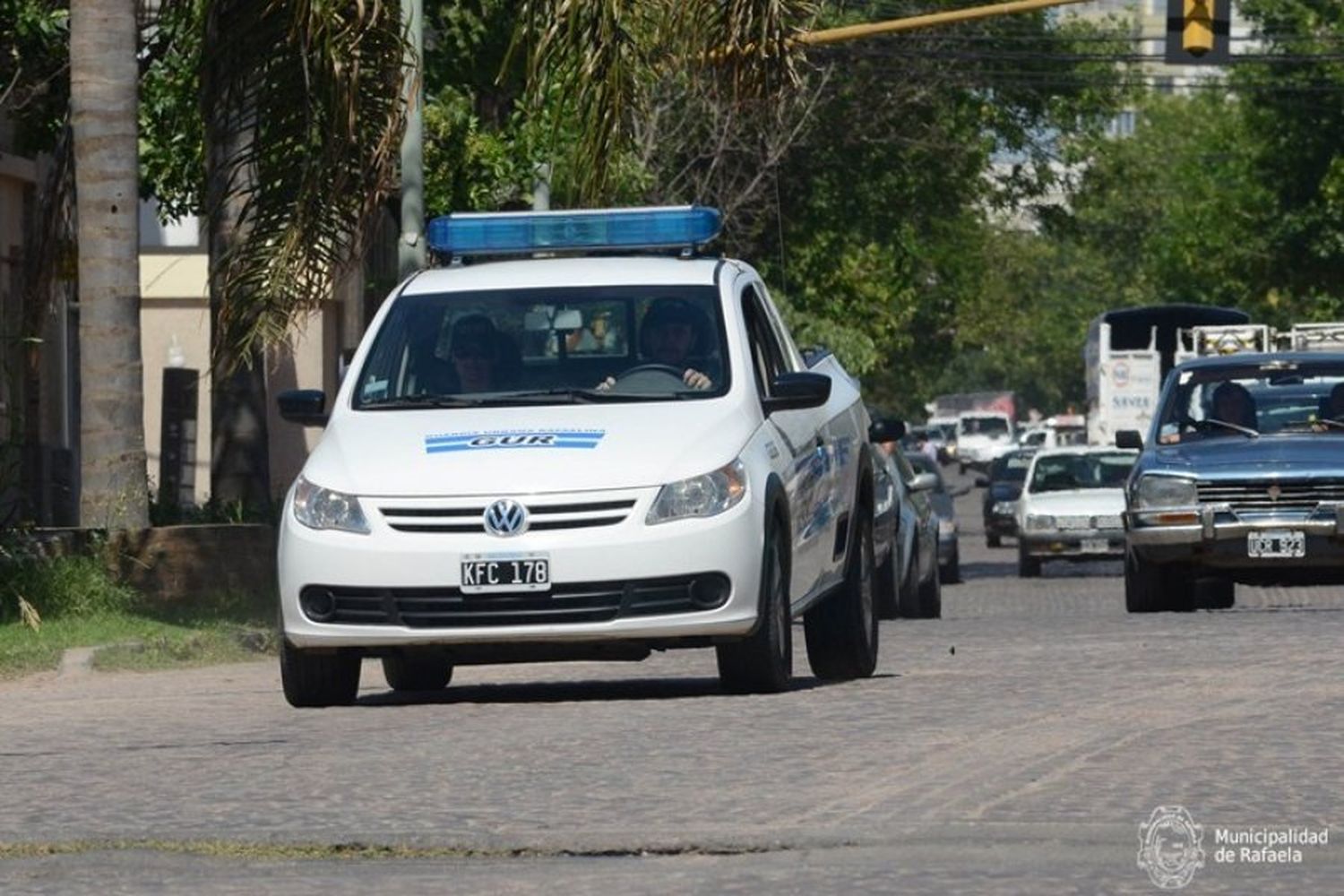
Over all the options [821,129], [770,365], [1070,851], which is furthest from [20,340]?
[821,129]

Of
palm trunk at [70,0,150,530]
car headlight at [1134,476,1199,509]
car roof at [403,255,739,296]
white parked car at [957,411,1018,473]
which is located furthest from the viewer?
white parked car at [957,411,1018,473]

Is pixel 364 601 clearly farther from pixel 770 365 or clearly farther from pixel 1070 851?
pixel 1070 851

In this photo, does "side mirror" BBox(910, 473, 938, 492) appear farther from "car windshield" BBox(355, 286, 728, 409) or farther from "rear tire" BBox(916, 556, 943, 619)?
"car windshield" BBox(355, 286, 728, 409)

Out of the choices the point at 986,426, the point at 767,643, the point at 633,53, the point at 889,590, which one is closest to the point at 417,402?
the point at 767,643

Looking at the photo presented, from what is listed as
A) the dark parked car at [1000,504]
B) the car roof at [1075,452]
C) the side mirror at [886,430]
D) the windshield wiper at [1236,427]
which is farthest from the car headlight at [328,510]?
the dark parked car at [1000,504]

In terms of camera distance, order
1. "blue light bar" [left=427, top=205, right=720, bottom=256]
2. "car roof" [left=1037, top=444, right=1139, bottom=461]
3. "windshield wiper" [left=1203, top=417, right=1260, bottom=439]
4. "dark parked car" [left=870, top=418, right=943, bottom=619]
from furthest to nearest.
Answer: "car roof" [left=1037, top=444, right=1139, bottom=461], "dark parked car" [left=870, top=418, right=943, bottom=619], "windshield wiper" [left=1203, top=417, right=1260, bottom=439], "blue light bar" [left=427, top=205, right=720, bottom=256]

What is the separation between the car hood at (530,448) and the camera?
12570 mm

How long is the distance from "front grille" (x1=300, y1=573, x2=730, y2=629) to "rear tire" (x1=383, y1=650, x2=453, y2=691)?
4.79ft

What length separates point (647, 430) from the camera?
42.3 ft

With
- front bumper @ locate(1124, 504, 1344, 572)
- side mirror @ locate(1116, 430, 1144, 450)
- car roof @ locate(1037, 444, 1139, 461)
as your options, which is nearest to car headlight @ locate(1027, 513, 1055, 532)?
car roof @ locate(1037, 444, 1139, 461)

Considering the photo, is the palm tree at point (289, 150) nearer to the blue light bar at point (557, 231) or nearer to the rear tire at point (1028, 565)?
the blue light bar at point (557, 231)

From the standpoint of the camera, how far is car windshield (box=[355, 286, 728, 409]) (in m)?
13.6

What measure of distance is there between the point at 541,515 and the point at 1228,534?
385 inches

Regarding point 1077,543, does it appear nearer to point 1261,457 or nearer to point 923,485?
point 923,485
